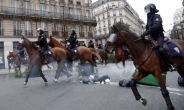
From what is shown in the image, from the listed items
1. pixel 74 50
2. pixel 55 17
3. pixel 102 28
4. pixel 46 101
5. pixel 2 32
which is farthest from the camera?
pixel 102 28

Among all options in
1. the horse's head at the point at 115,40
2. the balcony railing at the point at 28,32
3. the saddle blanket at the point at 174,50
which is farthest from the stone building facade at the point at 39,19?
the saddle blanket at the point at 174,50

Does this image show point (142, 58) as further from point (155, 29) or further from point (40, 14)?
point (40, 14)

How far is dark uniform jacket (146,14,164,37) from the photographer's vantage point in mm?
4773

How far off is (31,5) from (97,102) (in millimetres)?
33027

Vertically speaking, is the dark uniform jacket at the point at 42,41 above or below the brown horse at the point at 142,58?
above

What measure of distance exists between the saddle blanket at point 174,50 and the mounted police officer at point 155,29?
36 centimetres

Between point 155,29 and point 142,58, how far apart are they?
81 centimetres

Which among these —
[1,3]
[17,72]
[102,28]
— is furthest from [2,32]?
[102,28]

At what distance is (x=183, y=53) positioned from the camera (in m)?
5.19

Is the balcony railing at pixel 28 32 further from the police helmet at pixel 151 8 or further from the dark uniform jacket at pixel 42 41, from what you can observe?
the police helmet at pixel 151 8

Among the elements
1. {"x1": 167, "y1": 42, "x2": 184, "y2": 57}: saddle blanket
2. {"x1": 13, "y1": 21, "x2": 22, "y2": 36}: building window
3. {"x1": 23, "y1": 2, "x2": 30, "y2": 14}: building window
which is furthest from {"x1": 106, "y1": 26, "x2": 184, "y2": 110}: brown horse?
{"x1": 23, "y1": 2, "x2": 30, "y2": 14}: building window

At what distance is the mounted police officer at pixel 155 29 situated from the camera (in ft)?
15.4

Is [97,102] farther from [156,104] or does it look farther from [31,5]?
[31,5]

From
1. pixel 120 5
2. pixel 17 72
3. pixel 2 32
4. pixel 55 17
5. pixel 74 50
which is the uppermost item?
pixel 120 5
